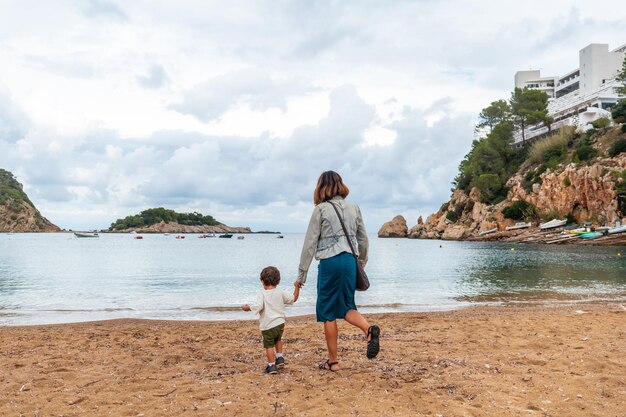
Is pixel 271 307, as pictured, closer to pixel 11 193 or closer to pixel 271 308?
pixel 271 308

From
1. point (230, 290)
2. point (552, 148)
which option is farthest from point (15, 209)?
point (230, 290)

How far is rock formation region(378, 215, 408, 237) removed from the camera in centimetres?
Answer: 12049

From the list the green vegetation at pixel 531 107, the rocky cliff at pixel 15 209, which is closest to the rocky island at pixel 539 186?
the green vegetation at pixel 531 107

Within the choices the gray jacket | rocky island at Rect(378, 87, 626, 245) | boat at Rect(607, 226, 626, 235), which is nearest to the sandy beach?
the gray jacket

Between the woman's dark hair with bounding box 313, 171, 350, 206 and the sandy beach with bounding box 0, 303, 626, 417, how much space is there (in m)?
2.08

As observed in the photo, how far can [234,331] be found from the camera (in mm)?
10070

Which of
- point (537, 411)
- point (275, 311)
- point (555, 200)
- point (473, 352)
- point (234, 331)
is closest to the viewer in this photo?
point (537, 411)

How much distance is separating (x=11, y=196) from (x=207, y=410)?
198938mm

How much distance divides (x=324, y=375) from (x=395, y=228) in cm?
11750

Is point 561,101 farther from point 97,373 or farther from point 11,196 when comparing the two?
point 11,196

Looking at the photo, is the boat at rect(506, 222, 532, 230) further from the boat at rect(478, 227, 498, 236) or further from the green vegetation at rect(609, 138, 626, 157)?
the green vegetation at rect(609, 138, 626, 157)

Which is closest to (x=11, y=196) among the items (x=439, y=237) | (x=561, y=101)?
(x=439, y=237)

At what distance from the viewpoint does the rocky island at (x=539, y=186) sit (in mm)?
60375

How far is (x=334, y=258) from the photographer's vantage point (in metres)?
5.75
